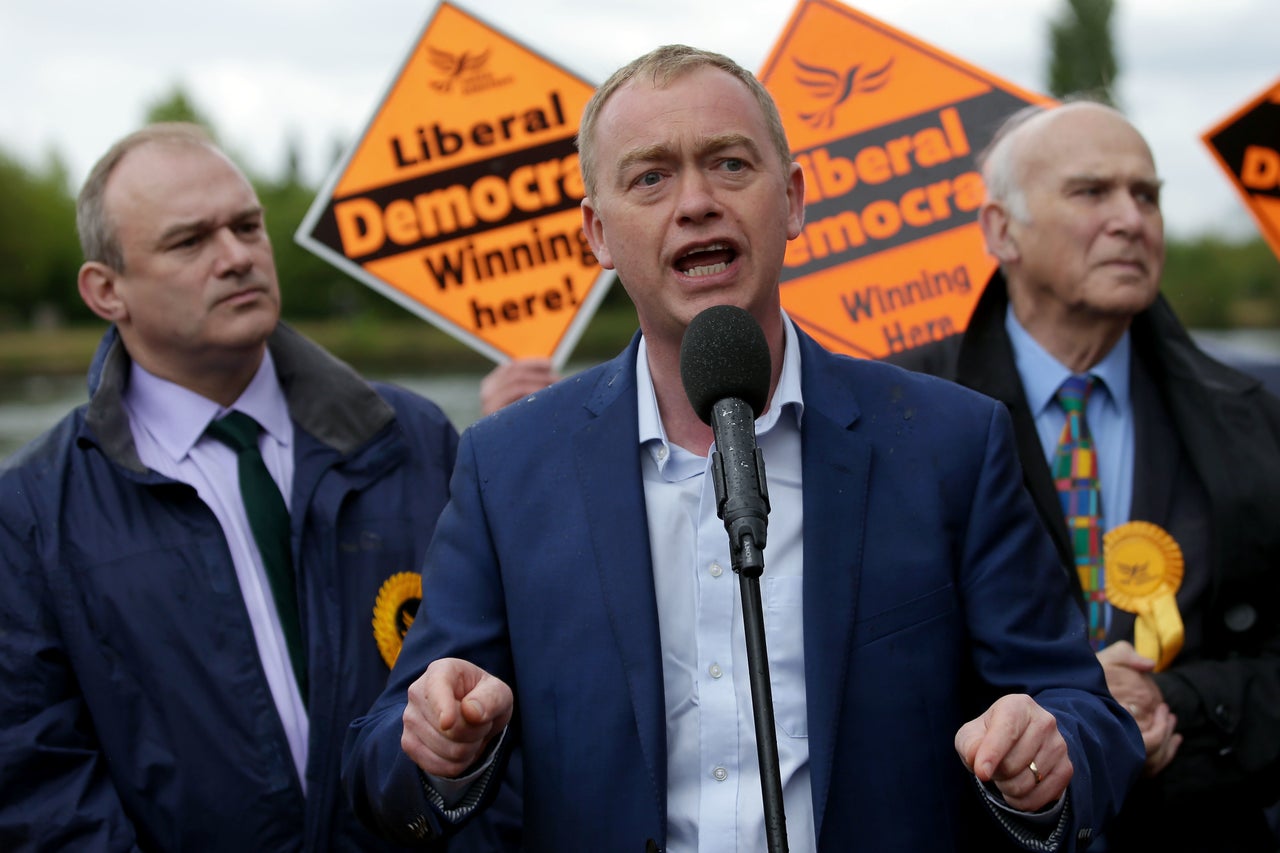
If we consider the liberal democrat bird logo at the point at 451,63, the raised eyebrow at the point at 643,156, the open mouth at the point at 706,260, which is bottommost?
the open mouth at the point at 706,260

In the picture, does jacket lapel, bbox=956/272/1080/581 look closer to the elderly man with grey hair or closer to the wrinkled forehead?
the elderly man with grey hair

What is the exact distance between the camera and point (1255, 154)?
4.45 meters

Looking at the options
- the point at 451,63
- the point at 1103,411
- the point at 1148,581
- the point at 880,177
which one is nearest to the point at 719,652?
the point at 1148,581

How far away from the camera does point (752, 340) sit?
187 centimetres

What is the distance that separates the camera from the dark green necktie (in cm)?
324

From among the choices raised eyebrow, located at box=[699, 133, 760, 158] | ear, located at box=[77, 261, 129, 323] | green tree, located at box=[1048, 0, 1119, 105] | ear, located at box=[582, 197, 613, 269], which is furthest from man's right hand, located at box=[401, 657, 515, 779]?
green tree, located at box=[1048, 0, 1119, 105]

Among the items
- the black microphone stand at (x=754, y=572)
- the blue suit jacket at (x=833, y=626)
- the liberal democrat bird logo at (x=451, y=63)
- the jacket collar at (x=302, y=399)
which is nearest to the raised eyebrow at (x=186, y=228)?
the jacket collar at (x=302, y=399)

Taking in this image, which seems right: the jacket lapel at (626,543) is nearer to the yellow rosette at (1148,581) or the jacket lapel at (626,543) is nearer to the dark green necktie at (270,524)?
the dark green necktie at (270,524)

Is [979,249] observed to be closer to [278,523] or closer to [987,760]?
[278,523]

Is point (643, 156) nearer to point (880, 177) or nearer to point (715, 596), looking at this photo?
point (715, 596)

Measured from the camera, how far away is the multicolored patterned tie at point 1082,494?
330 centimetres

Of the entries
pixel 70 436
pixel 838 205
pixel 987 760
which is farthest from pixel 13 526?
pixel 838 205

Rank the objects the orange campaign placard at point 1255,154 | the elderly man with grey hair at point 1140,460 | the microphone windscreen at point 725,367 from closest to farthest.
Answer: the microphone windscreen at point 725,367, the elderly man with grey hair at point 1140,460, the orange campaign placard at point 1255,154

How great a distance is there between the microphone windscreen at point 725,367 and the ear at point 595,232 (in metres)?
0.67
